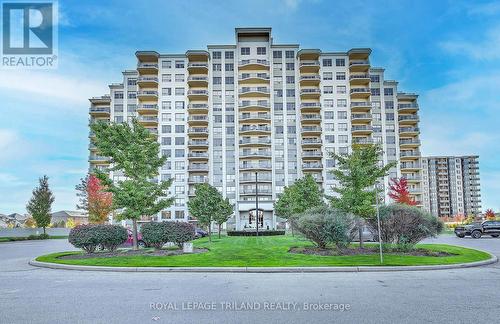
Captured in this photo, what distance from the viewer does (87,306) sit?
8.87m

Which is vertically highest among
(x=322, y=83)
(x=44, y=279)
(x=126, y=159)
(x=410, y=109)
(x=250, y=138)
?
(x=322, y=83)

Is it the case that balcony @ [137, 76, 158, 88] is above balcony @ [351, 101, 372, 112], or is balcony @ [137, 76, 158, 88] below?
above

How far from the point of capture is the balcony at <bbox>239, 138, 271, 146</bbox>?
79.6 m

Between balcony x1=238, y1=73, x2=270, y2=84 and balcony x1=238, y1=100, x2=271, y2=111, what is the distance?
412 cm

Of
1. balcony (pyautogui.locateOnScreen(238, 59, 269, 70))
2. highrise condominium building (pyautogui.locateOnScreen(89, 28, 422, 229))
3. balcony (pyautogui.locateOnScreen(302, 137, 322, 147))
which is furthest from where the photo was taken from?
balcony (pyautogui.locateOnScreen(238, 59, 269, 70))

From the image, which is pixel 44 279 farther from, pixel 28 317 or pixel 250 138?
pixel 250 138

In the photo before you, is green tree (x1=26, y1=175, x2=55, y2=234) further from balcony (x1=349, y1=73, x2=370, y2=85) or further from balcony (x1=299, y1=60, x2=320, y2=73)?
balcony (x1=349, y1=73, x2=370, y2=85)

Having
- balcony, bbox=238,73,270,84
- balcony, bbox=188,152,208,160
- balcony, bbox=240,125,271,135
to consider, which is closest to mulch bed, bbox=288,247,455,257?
balcony, bbox=240,125,271,135

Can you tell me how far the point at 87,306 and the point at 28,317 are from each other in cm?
124

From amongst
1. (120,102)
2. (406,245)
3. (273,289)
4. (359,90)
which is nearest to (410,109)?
(359,90)

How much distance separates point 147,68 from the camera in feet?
272

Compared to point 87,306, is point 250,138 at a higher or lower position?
higher

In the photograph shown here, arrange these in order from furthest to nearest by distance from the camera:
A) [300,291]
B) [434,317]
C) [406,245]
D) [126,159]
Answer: [126,159] < [406,245] < [300,291] < [434,317]

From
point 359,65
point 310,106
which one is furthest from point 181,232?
point 359,65
